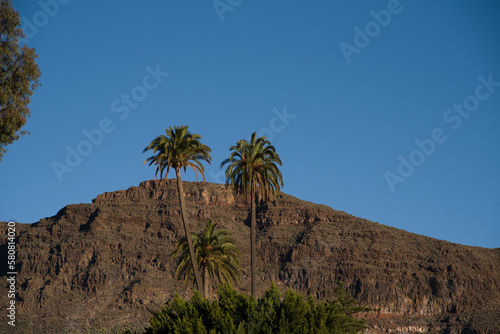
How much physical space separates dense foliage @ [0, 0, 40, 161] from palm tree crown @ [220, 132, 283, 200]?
75.4 ft

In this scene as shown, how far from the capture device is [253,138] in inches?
2458

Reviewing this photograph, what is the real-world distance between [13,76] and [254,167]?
81.9 ft

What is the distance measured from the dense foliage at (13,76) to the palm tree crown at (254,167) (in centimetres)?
2297

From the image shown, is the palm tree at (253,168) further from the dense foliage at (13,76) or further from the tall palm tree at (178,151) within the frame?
the dense foliage at (13,76)

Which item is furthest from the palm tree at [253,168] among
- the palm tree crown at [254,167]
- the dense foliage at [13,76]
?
the dense foliage at [13,76]

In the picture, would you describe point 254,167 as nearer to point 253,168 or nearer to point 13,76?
point 253,168

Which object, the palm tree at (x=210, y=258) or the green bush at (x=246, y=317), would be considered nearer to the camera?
the green bush at (x=246, y=317)

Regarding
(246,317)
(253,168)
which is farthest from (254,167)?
(246,317)

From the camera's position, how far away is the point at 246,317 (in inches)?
1919

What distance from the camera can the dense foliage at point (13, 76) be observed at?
4100 centimetres

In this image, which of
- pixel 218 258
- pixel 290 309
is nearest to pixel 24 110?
pixel 290 309

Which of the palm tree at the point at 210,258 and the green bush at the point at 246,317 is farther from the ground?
the palm tree at the point at 210,258

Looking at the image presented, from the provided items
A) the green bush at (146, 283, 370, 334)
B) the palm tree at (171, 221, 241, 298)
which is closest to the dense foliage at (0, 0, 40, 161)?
the green bush at (146, 283, 370, 334)

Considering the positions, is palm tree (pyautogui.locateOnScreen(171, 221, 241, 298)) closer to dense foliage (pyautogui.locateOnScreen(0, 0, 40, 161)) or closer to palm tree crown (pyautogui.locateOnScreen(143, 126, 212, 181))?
palm tree crown (pyautogui.locateOnScreen(143, 126, 212, 181))
